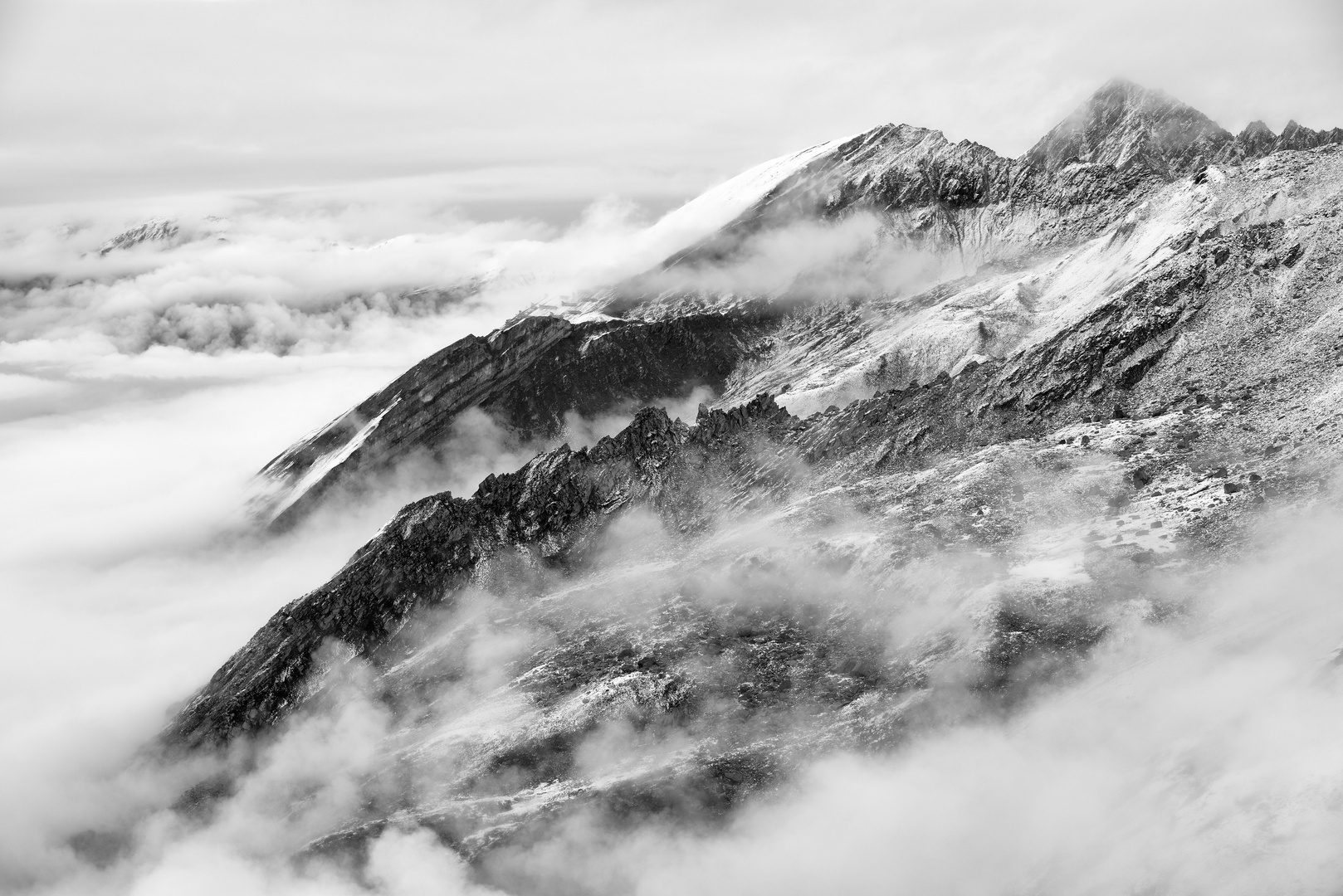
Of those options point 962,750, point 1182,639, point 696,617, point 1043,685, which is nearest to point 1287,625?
point 1182,639

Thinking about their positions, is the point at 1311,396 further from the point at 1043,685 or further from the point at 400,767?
the point at 400,767

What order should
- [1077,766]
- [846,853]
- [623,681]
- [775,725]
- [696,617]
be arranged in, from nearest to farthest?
1. [1077,766]
2. [846,853]
3. [775,725]
4. [623,681]
5. [696,617]

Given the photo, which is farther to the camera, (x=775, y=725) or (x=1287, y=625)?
(x=775, y=725)

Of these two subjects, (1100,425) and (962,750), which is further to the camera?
(1100,425)

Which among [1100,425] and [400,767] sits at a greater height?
[1100,425]

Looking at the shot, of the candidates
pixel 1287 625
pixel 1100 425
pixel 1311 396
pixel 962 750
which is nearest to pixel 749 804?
pixel 962 750

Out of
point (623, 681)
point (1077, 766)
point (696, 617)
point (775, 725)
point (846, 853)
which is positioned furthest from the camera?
point (696, 617)

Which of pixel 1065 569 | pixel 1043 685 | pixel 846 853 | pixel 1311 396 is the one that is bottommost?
pixel 846 853

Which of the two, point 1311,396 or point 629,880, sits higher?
point 1311,396

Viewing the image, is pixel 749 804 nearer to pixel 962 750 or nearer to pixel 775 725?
pixel 775 725
